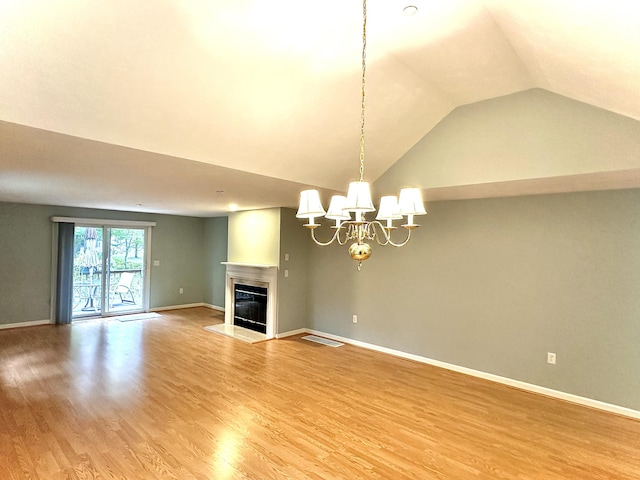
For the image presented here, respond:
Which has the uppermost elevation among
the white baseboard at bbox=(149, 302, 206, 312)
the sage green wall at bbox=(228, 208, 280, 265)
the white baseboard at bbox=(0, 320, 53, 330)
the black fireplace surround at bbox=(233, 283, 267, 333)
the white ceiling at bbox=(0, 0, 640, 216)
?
the white ceiling at bbox=(0, 0, 640, 216)

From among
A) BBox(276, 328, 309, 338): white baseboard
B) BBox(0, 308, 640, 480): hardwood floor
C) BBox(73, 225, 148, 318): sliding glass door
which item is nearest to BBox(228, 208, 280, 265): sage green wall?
BBox(276, 328, 309, 338): white baseboard

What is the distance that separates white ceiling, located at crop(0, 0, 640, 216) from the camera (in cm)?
198

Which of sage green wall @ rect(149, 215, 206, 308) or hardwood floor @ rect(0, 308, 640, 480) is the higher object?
sage green wall @ rect(149, 215, 206, 308)

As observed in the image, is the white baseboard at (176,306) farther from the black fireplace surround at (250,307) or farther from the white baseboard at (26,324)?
the black fireplace surround at (250,307)

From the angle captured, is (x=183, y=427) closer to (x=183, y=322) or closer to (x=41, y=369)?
(x=41, y=369)

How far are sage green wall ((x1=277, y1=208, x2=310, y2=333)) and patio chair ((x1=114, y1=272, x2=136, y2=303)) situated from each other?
4.15m

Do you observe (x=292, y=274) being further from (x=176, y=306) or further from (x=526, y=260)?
(x=176, y=306)

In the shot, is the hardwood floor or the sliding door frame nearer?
the hardwood floor

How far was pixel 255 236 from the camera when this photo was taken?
652cm

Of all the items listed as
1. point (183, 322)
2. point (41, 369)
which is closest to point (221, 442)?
point (41, 369)

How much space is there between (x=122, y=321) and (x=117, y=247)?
5.61ft

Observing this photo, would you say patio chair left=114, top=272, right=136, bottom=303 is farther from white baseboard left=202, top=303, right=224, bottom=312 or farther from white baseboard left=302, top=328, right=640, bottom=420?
white baseboard left=302, top=328, right=640, bottom=420

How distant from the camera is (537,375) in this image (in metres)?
4.02

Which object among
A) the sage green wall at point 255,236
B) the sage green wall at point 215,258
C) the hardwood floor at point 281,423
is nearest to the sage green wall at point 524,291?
the hardwood floor at point 281,423
